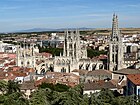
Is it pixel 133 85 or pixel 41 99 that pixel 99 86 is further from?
pixel 41 99

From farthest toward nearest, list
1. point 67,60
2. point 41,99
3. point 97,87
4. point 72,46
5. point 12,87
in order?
1. point 72,46
2. point 67,60
3. point 97,87
4. point 12,87
5. point 41,99

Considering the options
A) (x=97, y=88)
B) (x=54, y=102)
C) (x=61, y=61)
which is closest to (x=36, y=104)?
(x=54, y=102)

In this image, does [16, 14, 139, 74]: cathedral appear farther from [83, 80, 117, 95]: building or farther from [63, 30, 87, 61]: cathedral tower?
[83, 80, 117, 95]: building

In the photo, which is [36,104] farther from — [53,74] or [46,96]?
[53,74]

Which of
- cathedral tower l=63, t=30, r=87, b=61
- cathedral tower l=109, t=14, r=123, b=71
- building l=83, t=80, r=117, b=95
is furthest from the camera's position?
cathedral tower l=63, t=30, r=87, b=61

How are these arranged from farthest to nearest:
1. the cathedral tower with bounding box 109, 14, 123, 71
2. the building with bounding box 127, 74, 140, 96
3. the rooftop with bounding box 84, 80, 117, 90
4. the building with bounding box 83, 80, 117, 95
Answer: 1. the cathedral tower with bounding box 109, 14, 123, 71
2. the rooftop with bounding box 84, 80, 117, 90
3. the building with bounding box 83, 80, 117, 95
4. the building with bounding box 127, 74, 140, 96

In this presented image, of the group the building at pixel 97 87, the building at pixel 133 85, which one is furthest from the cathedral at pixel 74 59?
the building at pixel 133 85

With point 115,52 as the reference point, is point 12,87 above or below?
below

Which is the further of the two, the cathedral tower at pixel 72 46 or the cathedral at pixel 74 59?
the cathedral tower at pixel 72 46

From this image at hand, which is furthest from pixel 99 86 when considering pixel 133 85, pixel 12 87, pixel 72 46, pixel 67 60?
pixel 72 46

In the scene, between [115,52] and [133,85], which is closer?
[133,85]

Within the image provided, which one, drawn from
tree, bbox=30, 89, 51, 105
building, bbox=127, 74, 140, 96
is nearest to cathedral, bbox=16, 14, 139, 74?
building, bbox=127, 74, 140, 96

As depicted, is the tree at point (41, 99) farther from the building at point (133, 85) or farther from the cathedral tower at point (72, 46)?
the cathedral tower at point (72, 46)
